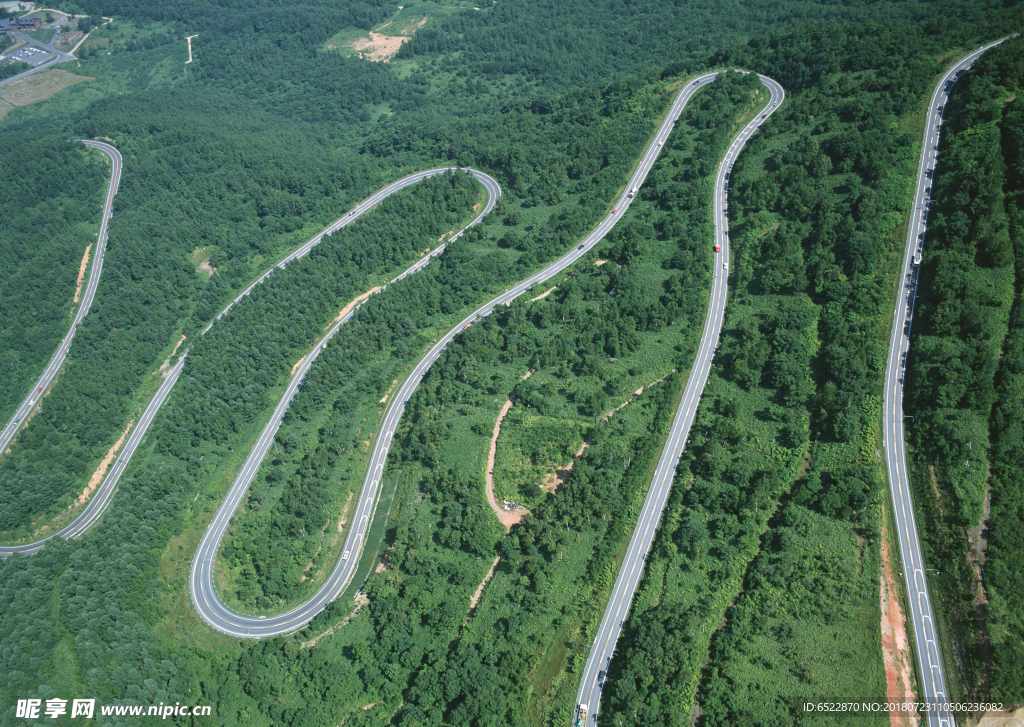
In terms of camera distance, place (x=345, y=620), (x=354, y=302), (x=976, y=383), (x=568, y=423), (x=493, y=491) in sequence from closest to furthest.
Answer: (x=976, y=383), (x=345, y=620), (x=493, y=491), (x=568, y=423), (x=354, y=302)

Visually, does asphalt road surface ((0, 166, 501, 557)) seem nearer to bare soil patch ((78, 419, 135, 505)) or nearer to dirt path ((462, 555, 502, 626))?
bare soil patch ((78, 419, 135, 505))

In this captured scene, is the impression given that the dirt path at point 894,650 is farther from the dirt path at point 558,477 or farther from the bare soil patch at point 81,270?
the bare soil patch at point 81,270

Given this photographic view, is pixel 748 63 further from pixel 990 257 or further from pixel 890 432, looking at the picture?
pixel 890 432

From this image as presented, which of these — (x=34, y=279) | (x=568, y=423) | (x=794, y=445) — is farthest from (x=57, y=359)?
(x=794, y=445)

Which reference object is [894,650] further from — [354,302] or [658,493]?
[354,302]

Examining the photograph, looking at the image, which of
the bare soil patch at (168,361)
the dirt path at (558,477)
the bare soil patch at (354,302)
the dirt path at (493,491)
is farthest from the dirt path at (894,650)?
the bare soil patch at (168,361)

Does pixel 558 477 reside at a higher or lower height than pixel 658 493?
lower

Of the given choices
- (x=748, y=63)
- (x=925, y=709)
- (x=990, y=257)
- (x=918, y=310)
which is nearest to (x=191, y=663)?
(x=925, y=709)
